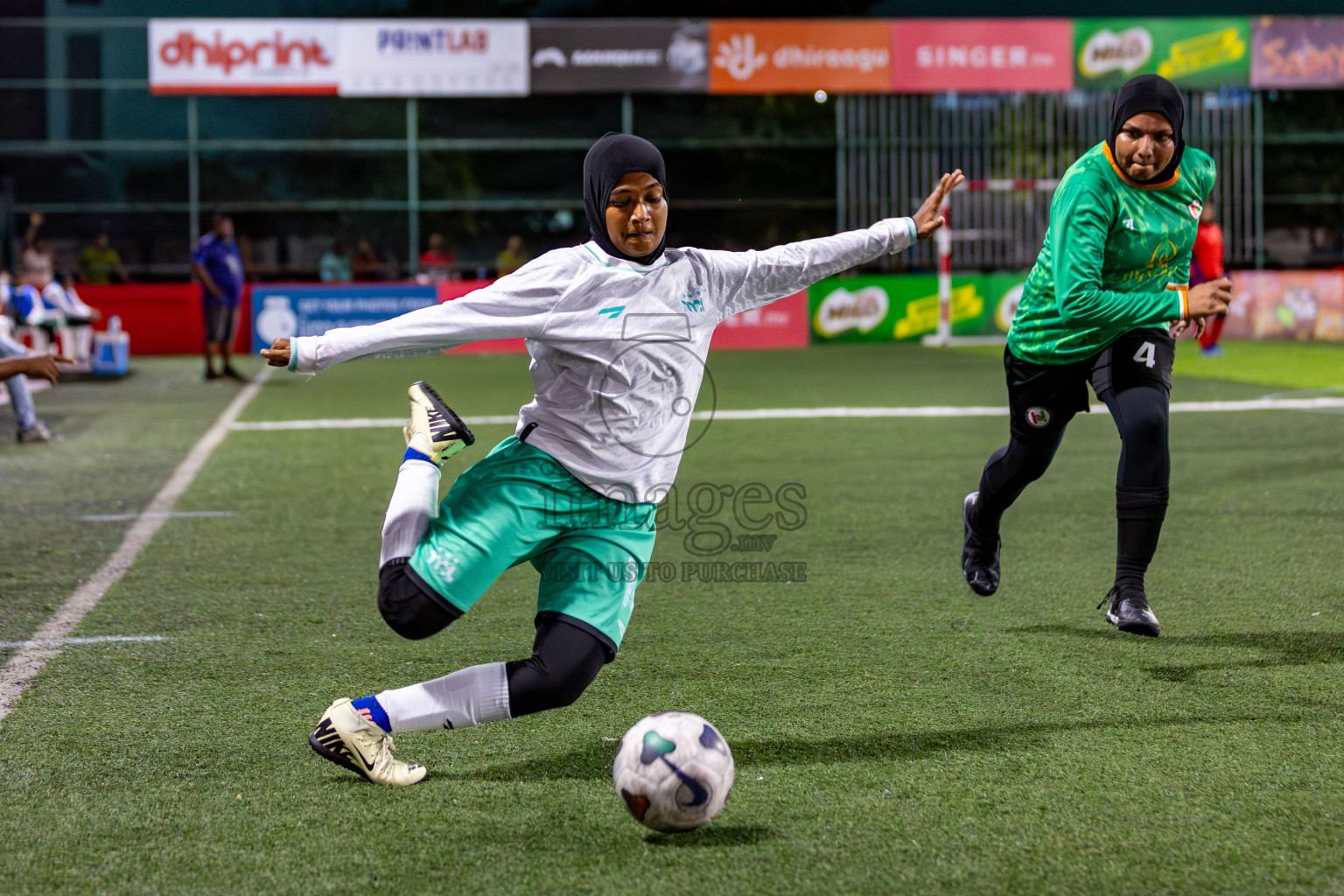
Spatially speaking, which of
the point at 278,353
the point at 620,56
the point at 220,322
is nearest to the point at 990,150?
the point at 620,56

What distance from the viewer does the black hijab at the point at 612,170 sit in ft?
11.4

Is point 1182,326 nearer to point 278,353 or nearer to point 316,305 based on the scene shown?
point 278,353

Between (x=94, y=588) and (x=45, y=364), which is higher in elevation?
(x=45, y=364)

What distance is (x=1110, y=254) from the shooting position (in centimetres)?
484

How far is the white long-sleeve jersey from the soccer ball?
0.64 metres

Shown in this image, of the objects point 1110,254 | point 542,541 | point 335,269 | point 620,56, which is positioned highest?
point 620,56

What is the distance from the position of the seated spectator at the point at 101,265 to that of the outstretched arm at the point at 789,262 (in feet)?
76.4

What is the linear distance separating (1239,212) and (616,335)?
26.2 metres

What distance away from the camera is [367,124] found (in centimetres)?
2870

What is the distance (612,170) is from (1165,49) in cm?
2442

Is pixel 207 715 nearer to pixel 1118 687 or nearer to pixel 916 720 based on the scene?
pixel 916 720

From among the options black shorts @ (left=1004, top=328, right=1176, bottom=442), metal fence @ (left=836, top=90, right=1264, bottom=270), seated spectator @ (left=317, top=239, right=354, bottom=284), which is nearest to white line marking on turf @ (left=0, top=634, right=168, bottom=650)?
black shorts @ (left=1004, top=328, right=1176, bottom=442)

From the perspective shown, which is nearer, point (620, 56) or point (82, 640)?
point (82, 640)

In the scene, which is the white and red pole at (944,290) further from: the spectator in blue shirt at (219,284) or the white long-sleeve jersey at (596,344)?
the white long-sleeve jersey at (596,344)
